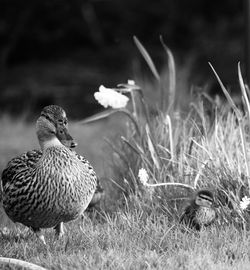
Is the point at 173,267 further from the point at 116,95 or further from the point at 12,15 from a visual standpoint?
the point at 12,15

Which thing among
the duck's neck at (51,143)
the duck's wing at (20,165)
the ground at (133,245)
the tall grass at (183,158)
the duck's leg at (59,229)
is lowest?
the ground at (133,245)

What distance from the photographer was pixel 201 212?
17.2ft

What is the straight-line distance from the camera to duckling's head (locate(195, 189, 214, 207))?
206 inches

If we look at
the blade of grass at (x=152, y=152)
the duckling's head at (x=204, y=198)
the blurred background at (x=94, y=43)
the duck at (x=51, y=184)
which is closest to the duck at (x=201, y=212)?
the duckling's head at (x=204, y=198)

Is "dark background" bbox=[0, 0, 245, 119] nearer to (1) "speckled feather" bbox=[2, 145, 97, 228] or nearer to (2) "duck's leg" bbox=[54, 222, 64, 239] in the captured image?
(2) "duck's leg" bbox=[54, 222, 64, 239]

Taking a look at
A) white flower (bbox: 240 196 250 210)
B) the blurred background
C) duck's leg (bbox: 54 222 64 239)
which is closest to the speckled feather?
duck's leg (bbox: 54 222 64 239)

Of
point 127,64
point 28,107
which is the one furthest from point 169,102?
point 127,64

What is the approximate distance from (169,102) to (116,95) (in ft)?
3.66

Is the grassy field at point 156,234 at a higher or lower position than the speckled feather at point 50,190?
lower

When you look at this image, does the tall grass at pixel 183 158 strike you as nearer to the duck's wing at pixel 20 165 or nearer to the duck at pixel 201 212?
the duck at pixel 201 212

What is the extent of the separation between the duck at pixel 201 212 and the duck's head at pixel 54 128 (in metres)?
0.96

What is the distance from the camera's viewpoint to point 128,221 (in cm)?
540

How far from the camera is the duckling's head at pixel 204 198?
206 inches

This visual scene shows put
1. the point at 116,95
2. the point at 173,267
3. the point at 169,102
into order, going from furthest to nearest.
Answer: the point at 169,102 → the point at 116,95 → the point at 173,267
